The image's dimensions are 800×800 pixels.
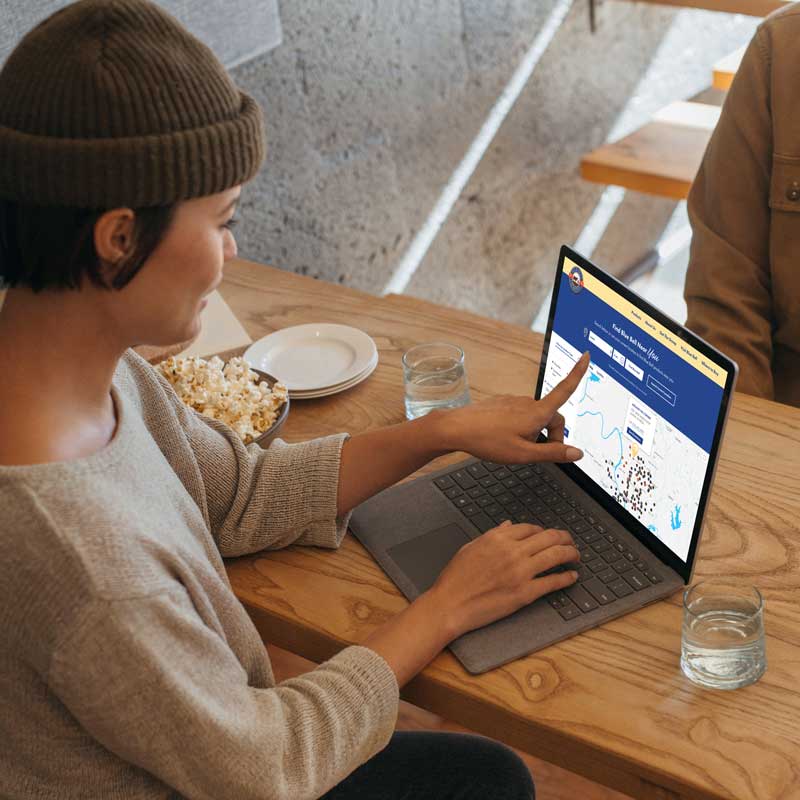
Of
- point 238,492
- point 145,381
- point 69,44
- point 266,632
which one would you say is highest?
point 69,44

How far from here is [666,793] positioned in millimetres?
896

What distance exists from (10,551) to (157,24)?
42 centimetres

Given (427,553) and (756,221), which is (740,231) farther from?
(427,553)

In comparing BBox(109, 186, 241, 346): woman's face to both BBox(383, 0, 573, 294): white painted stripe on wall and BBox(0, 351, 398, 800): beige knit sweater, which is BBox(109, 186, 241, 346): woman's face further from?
BBox(383, 0, 573, 294): white painted stripe on wall

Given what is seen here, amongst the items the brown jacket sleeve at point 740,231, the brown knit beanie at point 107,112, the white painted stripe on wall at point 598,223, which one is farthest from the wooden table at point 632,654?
the white painted stripe on wall at point 598,223

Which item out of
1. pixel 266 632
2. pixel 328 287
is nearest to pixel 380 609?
pixel 266 632

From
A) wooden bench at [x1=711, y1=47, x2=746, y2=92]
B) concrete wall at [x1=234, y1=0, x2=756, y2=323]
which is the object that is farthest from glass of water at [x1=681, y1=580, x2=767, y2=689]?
wooden bench at [x1=711, y1=47, x2=746, y2=92]

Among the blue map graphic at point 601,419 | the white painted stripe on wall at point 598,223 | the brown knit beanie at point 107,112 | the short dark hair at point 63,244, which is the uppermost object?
the brown knit beanie at point 107,112

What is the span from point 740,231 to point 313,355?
0.66 m

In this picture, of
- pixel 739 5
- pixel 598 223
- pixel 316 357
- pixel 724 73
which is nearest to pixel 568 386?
pixel 316 357

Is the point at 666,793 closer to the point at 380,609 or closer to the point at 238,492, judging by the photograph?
the point at 380,609

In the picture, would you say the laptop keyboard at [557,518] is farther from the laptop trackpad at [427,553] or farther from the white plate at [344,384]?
the white plate at [344,384]

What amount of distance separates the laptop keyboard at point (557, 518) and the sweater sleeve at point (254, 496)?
0.14m

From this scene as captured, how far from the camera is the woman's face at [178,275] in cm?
Answer: 86
